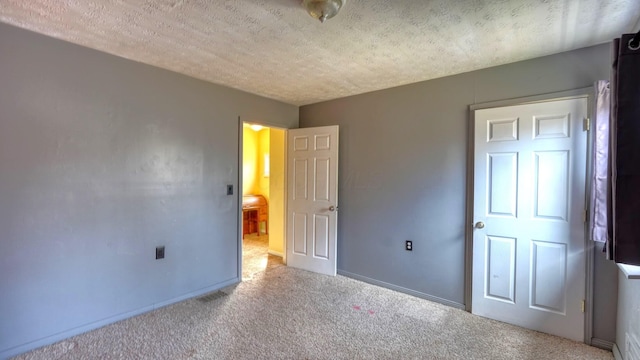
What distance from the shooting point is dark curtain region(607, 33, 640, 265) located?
1236 millimetres

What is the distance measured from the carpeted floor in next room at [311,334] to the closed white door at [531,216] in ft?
0.68

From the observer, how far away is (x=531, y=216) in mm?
2449

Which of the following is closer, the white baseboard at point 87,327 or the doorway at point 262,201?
the white baseboard at point 87,327

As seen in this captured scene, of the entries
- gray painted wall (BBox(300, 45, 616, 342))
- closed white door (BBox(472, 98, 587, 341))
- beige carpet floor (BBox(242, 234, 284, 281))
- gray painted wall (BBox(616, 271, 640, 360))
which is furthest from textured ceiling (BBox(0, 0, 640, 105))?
beige carpet floor (BBox(242, 234, 284, 281))

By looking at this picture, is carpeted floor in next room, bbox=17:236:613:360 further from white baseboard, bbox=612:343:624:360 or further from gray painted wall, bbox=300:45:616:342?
gray painted wall, bbox=300:45:616:342

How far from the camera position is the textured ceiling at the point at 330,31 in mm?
1720

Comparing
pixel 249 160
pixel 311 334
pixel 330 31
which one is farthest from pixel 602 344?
pixel 249 160

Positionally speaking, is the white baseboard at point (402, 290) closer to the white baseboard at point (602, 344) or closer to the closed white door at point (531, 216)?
the closed white door at point (531, 216)

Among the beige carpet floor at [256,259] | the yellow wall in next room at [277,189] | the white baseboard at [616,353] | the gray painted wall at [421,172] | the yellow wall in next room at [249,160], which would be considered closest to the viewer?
the white baseboard at [616,353]

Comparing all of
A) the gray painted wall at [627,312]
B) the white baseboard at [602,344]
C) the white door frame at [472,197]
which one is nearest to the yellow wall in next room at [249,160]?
the white door frame at [472,197]

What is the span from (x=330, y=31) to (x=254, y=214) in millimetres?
4691

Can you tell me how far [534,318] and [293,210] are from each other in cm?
277

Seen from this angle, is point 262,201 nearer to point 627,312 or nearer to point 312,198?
point 312,198

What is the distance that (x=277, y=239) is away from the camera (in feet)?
15.1
